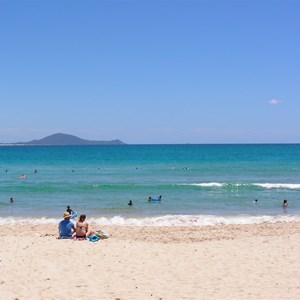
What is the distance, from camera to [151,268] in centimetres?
1136

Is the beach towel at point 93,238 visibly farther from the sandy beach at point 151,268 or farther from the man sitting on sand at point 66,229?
the man sitting on sand at point 66,229

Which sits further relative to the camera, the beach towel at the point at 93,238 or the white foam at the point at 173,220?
the white foam at the point at 173,220

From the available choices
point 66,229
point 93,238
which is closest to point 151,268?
point 93,238

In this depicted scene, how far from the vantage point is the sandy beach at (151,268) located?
9.41m

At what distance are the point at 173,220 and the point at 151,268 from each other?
10668 millimetres

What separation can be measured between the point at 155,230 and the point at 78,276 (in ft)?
28.6

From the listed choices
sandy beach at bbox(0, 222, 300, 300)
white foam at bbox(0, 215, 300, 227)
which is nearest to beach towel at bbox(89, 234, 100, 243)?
sandy beach at bbox(0, 222, 300, 300)

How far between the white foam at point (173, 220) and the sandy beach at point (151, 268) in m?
5.04

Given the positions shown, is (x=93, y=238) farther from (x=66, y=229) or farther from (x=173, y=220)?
(x=173, y=220)

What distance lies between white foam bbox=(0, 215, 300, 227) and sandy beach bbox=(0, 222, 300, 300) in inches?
199

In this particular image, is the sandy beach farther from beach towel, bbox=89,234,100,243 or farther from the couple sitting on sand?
the couple sitting on sand

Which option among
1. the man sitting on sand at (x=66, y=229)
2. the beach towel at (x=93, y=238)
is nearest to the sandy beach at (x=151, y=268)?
the beach towel at (x=93, y=238)

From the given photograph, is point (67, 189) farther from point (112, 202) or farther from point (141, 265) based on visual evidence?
point (141, 265)

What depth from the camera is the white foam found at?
847 inches
